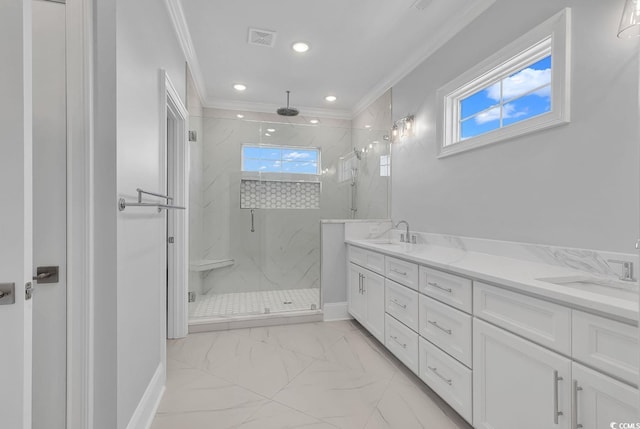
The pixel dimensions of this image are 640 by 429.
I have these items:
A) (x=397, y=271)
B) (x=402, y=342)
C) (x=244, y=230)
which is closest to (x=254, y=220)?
(x=244, y=230)

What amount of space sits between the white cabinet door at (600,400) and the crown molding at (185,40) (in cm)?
294

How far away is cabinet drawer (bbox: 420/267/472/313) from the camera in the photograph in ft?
5.28

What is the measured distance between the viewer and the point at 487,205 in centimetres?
220

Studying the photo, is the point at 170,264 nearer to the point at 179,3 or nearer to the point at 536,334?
the point at 179,3

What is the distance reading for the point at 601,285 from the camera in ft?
4.78

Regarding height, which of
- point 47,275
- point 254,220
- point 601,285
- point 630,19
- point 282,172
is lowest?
point 601,285

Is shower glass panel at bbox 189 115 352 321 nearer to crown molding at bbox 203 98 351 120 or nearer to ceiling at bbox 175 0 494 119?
ceiling at bbox 175 0 494 119

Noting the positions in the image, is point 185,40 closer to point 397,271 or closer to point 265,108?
point 265,108

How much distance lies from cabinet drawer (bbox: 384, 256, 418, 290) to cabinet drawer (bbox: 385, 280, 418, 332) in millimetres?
42

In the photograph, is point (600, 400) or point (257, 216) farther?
point (257, 216)

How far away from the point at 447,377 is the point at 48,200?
2.07 m

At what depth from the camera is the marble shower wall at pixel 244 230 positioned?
3438 millimetres

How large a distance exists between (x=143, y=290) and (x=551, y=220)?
2.28 meters
